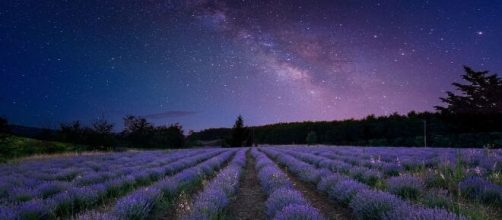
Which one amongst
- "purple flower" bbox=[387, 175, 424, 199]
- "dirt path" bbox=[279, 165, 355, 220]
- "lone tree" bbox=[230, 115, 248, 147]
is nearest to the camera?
"dirt path" bbox=[279, 165, 355, 220]

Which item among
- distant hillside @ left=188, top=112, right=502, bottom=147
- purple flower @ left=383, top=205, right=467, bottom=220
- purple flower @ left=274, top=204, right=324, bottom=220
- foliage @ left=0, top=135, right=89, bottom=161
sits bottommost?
foliage @ left=0, top=135, right=89, bottom=161

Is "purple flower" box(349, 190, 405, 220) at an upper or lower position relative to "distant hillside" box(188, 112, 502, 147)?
lower

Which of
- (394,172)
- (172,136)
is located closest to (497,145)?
(394,172)

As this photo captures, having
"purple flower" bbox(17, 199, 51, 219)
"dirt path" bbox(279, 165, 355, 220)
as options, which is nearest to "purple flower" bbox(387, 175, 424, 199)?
"dirt path" bbox(279, 165, 355, 220)

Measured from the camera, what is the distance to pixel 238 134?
68.1 metres

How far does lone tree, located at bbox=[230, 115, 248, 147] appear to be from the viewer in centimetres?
6788

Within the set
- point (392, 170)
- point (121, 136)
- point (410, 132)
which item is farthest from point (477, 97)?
point (121, 136)

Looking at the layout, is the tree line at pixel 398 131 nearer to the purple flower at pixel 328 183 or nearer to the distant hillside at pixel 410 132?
the distant hillside at pixel 410 132

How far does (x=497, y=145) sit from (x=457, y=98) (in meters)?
14.2

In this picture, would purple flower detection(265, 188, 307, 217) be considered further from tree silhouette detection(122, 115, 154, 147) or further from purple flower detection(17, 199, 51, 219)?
tree silhouette detection(122, 115, 154, 147)

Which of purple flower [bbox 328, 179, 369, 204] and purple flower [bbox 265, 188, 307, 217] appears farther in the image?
purple flower [bbox 328, 179, 369, 204]

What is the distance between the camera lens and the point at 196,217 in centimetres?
383

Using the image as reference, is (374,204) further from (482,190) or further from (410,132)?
(410,132)

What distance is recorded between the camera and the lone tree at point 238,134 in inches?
2672
